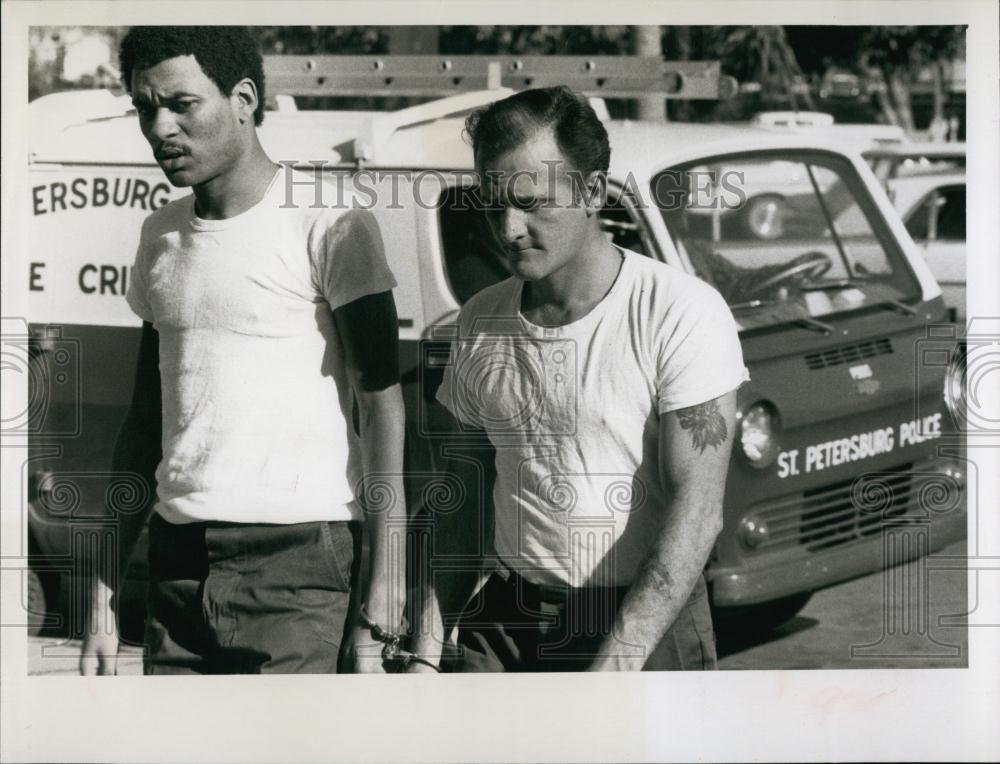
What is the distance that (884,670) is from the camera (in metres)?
4.27

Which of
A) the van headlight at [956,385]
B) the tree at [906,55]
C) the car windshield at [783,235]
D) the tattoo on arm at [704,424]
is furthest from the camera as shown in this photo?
the tree at [906,55]

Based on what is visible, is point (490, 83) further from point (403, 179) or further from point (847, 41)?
point (847, 41)

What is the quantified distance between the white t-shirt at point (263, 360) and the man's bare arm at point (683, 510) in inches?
33.5

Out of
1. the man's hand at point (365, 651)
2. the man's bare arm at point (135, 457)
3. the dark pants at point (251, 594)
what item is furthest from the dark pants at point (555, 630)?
the man's bare arm at point (135, 457)

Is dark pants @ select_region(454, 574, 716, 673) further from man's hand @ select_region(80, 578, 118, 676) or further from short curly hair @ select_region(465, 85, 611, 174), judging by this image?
short curly hair @ select_region(465, 85, 611, 174)

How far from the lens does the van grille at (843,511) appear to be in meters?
4.23

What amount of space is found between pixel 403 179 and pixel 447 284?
325 mm

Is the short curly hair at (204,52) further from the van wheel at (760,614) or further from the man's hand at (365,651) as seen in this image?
the van wheel at (760,614)

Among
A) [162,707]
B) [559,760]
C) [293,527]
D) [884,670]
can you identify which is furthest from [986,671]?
[162,707]

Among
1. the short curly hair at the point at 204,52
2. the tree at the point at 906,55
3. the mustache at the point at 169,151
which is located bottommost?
the mustache at the point at 169,151

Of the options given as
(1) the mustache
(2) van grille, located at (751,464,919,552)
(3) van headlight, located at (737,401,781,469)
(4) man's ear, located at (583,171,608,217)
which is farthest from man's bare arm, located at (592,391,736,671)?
(1) the mustache

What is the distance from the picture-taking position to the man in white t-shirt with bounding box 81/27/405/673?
13.1 feet

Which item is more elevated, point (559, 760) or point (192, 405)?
point (192, 405)

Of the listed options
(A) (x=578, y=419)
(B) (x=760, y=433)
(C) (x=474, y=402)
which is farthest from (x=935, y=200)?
(C) (x=474, y=402)
